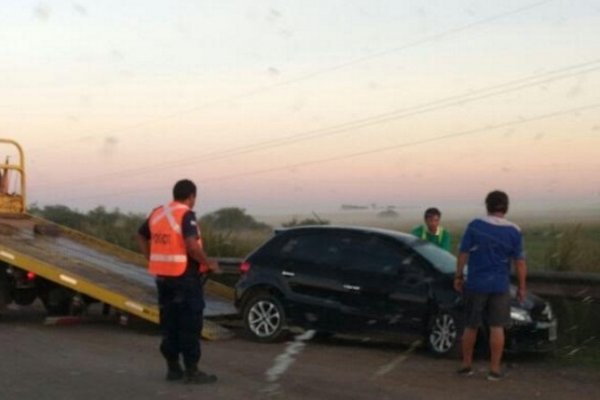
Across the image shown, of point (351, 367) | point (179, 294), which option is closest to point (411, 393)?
point (351, 367)

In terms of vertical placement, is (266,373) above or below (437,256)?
below

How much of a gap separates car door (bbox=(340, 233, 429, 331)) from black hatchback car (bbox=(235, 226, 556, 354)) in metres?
0.01

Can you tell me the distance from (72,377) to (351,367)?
113 inches

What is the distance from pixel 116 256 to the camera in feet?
52.5

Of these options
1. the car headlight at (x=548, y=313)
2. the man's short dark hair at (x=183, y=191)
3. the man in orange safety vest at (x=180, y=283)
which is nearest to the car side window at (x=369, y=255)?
the car headlight at (x=548, y=313)

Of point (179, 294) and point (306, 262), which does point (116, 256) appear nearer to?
point (306, 262)

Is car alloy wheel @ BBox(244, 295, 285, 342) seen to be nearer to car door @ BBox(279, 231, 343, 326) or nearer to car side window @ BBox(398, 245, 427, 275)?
car door @ BBox(279, 231, 343, 326)

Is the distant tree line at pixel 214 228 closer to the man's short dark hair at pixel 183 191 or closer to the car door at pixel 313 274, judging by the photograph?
the car door at pixel 313 274

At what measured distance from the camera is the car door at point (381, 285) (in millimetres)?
11547

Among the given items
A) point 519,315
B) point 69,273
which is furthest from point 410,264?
point 69,273

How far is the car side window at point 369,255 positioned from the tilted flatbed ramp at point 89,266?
196 centimetres

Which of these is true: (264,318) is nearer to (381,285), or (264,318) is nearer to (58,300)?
(381,285)

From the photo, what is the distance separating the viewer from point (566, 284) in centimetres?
1251

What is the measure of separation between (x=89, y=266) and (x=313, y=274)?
3.72m
